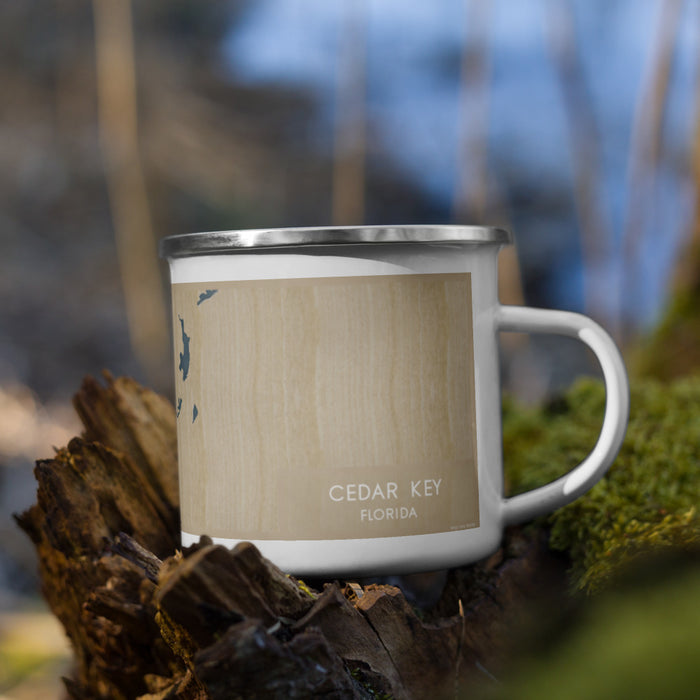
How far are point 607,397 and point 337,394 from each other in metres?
0.29

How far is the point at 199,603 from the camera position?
523mm

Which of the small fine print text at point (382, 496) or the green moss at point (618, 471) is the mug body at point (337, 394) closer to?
the small fine print text at point (382, 496)

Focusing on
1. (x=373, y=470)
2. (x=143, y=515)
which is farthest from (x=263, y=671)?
(x=143, y=515)

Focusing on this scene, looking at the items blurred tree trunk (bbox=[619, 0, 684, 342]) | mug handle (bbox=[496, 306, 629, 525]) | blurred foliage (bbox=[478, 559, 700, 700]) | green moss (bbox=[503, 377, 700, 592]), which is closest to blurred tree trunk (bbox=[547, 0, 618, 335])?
blurred tree trunk (bbox=[619, 0, 684, 342])

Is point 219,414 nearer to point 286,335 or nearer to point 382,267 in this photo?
point 286,335

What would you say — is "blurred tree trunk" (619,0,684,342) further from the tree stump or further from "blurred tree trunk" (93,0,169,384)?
"blurred tree trunk" (93,0,169,384)

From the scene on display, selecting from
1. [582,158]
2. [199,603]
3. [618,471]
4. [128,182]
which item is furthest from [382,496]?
[128,182]

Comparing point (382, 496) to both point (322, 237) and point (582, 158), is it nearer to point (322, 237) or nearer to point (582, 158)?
point (322, 237)

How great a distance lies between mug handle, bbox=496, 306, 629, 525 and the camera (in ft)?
2.48

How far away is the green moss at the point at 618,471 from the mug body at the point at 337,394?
0.18 metres

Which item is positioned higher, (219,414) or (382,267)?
(382,267)

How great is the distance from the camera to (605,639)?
1.05 ft

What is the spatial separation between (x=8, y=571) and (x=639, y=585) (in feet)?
11.1

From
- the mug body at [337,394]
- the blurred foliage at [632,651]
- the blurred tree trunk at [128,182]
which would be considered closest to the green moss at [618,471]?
the mug body at [337,394]
